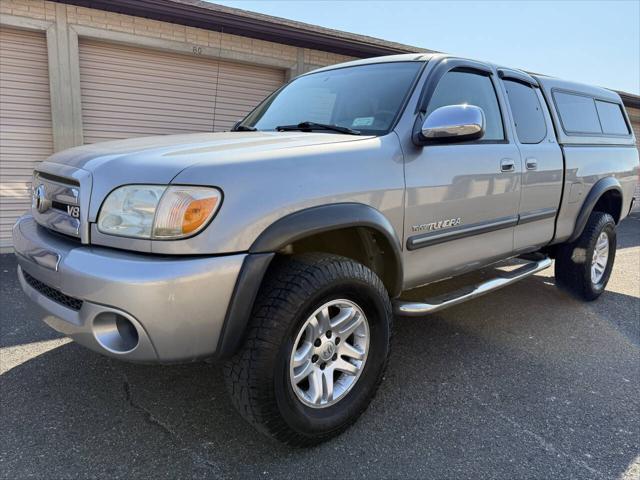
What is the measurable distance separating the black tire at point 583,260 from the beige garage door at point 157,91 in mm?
5079

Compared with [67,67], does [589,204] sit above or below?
below

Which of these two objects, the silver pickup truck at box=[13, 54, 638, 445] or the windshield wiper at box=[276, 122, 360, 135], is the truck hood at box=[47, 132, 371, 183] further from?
the windshield wiper at box=[276, 122, 360, 135]

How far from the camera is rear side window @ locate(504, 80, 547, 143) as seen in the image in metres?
3.54

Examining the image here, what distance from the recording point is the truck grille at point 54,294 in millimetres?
2018

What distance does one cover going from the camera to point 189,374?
A: 2871mm

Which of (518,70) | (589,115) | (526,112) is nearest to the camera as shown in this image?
(526,112)

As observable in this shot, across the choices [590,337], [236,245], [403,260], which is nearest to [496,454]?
[403,260]

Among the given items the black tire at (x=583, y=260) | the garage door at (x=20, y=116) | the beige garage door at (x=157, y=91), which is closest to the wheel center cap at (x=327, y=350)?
the black tire at (x=583, y=260)

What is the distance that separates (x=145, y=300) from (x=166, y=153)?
0.67 m

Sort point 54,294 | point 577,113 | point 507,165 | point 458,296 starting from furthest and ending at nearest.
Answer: point 577,113, point 507,165, point 458,296, point 54,294

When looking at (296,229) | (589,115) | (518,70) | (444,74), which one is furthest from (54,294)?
(589,115)

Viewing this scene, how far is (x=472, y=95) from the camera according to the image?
3.22 m

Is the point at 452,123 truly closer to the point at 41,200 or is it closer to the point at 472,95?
the point at 472,95

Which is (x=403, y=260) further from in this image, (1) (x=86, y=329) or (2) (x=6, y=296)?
(2) (x=6, y=296)
